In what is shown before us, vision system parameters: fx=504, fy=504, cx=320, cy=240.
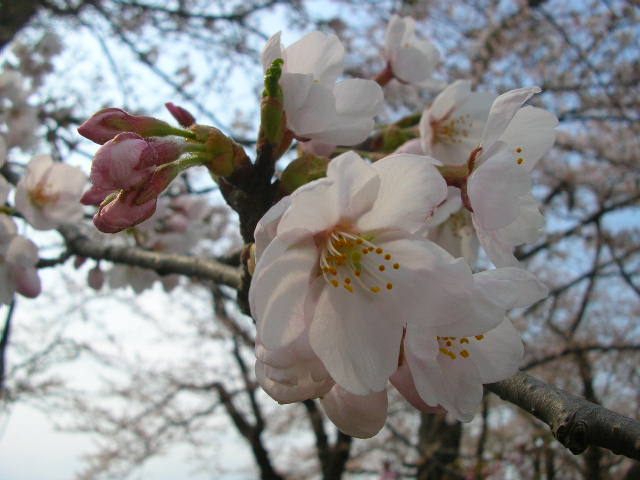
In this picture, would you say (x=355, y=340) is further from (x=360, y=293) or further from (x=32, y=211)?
(x=32, y=211)

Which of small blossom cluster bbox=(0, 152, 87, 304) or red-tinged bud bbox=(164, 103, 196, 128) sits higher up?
small blossom cluster bbox=(0, 152, 87, 304)

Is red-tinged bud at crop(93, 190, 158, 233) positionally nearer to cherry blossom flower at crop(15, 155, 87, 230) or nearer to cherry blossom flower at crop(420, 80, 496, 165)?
cherry blossom flower at crop(420, 80, 496, 165)

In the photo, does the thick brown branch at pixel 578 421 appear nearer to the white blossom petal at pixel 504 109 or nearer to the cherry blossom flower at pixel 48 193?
the white blossom petal at pixel 504 109

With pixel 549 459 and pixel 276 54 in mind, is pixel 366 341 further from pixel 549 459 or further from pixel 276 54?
pixel 549 459

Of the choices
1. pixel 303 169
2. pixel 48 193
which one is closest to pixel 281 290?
pixel 303 169

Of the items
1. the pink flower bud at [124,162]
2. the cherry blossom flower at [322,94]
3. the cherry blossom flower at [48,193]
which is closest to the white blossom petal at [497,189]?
the cherry blossom flower at [322,94]

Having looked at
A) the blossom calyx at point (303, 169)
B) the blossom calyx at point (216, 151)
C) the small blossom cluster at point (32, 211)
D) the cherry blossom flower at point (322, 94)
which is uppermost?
the small blossom cluster at point (32, 211)

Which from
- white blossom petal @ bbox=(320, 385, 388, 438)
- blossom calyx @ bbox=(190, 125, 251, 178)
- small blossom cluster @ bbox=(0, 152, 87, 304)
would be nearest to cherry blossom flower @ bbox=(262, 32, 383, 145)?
blossom calyx @ bbox=(190, 125, 251, 178)
